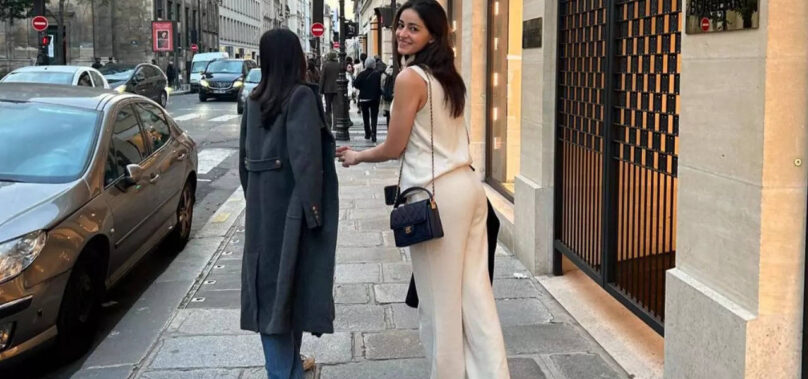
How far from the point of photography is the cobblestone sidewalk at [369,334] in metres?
4.41

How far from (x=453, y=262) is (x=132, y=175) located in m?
3.19

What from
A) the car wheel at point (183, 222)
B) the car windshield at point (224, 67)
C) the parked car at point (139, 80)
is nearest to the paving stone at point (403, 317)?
the car wheel at point (183, 222)

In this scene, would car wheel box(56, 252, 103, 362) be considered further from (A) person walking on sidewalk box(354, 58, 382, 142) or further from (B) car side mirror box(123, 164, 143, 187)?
(A) person walking on sidewalk box(354, 58, 382, 142)

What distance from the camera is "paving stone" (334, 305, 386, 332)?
16.9 ft

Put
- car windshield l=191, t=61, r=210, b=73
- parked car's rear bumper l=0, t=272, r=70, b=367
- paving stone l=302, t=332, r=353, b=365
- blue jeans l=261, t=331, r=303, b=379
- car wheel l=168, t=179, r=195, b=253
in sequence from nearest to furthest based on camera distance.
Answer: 1. blue jeans l=261, t=331, r=303, b=379
2. parked car's rear bumper l=0, t=272, r=70, b=367
3. paving stone l=302, t=332, r=353, b=365
4. car wheel l=168, t=179, r=195, b=253
5. car windshield l=191, t=61, r=210, b=73

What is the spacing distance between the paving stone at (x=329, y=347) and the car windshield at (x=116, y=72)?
21.6 m

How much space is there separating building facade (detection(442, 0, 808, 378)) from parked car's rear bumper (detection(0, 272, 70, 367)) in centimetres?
317

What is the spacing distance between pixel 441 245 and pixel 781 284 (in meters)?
1.37

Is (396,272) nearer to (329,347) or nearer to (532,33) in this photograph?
(329,347)

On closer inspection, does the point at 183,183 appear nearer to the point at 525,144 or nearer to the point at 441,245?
the point at 525,144

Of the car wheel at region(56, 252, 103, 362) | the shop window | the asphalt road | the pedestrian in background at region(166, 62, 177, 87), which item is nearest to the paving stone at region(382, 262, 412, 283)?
the asphalt road

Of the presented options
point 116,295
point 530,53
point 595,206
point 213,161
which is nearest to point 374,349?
point 595,206

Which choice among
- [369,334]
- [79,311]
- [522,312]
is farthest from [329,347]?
[79,311]

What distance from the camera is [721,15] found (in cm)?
337
